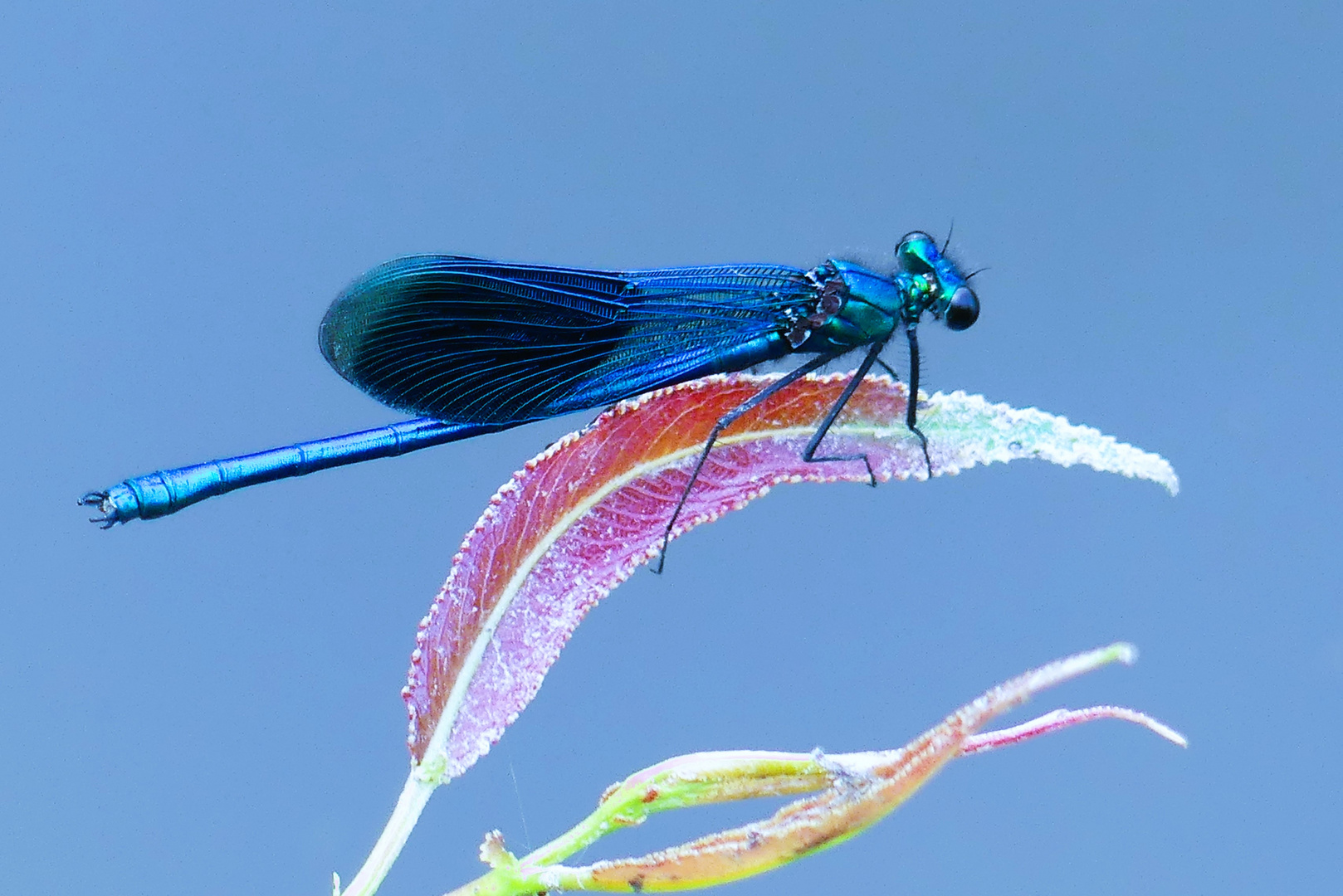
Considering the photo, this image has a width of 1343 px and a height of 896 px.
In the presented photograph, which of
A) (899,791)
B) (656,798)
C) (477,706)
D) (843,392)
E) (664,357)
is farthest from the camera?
(664,357)

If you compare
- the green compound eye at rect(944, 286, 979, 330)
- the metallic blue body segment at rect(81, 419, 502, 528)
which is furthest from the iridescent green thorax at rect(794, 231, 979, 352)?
the metallic blue body segment at rect(81, 419, 502, 528)

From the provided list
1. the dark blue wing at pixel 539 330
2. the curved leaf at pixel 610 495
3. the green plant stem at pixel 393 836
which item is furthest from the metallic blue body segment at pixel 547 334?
the green plant stem at pixel 393 836

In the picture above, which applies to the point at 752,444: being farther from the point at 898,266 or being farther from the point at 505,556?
the point at 898,266

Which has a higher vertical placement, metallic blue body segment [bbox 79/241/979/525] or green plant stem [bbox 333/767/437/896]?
metallic blue body segment [bbox 79/241/979/525]

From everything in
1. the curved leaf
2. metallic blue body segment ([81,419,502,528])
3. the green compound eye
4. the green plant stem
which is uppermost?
the green compound eye

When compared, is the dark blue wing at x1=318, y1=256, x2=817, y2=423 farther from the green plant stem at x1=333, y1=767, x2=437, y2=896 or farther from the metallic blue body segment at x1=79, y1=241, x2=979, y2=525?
the green plant stem at x1=333, y1=767, x2=437, y2=896

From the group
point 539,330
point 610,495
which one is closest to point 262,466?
point 539,330

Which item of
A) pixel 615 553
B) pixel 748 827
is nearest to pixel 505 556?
pixel 615 553
